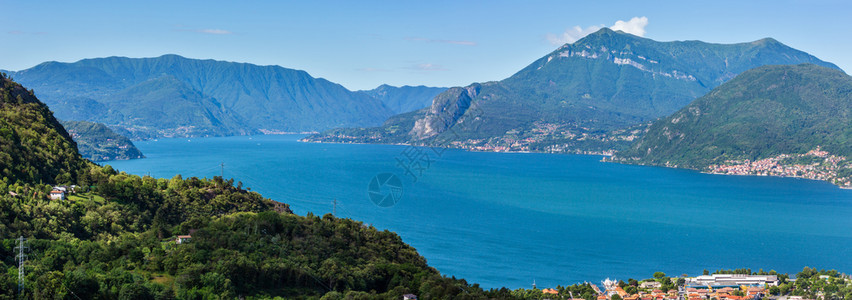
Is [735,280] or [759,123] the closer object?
[735,280]

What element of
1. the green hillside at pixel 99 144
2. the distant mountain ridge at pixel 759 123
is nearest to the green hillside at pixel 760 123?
the distant mountain ridge at pixel 759 123

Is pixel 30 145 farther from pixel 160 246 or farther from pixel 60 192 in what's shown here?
pixel 160 246

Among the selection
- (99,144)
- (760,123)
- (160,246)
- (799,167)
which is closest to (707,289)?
(160,246)

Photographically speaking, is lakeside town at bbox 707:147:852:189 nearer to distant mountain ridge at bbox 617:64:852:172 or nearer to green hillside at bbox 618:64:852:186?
green hillside at bbox 618:64:852:186

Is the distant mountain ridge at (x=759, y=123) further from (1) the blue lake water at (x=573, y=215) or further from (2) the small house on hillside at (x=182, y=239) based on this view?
(2) the small house on hillside at (x=182, y=239)

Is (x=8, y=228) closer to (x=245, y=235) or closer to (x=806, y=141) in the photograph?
(x=245, y=235)
